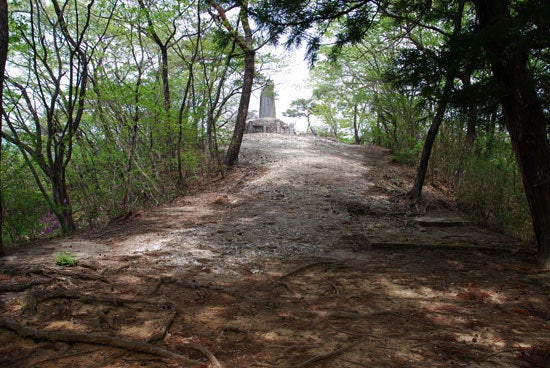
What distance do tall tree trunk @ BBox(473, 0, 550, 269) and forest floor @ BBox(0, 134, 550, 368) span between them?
25.4 inches

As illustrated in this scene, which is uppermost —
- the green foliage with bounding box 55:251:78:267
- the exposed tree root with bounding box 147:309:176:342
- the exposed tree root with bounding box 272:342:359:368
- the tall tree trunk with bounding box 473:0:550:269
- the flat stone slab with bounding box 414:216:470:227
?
the tall tree trunk with bounding box 473:0:550:269

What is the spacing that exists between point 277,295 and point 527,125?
3.24 meters

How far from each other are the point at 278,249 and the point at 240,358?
8.70ft

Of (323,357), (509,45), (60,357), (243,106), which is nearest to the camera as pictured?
(60,357)

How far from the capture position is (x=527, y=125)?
377 centimetres

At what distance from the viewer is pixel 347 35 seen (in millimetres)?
4605

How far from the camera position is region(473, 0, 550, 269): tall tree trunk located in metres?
3.63

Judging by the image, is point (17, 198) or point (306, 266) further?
point (17, 198)

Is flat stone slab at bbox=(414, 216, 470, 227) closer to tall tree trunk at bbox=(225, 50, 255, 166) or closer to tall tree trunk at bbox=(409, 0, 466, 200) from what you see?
tall tree trunk at bbox=(409, 0, 466, 200)

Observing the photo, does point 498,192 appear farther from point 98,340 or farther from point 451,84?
point 98,340

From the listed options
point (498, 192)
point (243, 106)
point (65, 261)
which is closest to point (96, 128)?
point (243, 106)

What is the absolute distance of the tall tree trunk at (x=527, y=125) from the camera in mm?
3631

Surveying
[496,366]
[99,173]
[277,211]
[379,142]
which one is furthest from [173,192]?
[379,142]

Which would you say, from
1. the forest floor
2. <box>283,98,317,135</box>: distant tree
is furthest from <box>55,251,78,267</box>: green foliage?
<box>283,98,317,135</box>: distant tree
